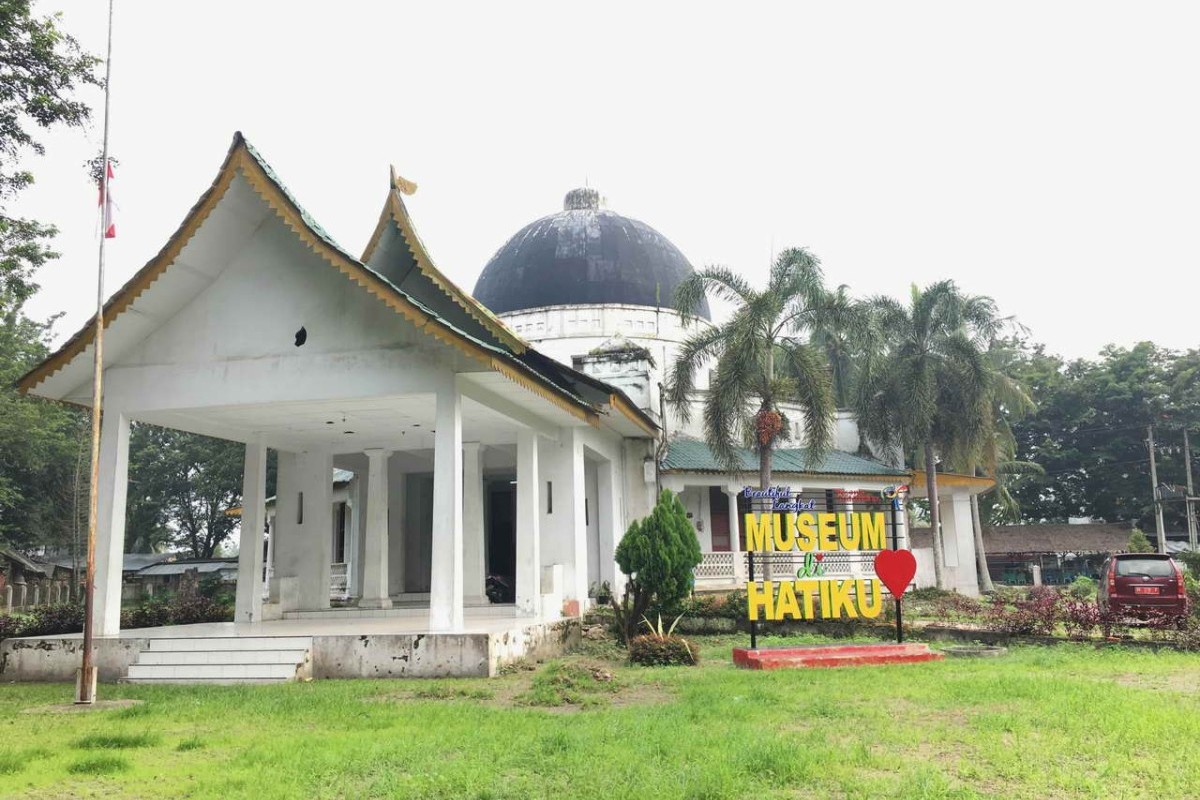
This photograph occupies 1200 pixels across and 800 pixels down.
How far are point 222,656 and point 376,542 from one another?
5.68m

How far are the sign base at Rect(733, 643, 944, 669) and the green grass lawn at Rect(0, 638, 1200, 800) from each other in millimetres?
895

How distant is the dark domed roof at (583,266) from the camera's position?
3036cm

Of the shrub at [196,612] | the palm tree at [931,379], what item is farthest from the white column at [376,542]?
the palm tree at [931,379]

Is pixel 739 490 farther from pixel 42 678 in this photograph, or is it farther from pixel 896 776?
pixel 896 776

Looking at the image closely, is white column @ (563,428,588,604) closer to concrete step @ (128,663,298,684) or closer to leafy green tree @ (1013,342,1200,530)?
concrete step @ (128,663,298,684)

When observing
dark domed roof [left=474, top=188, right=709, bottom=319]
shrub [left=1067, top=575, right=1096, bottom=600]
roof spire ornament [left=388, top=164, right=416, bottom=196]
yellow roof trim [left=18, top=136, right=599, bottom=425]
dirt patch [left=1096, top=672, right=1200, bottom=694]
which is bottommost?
shrub [left=1067, top=575, right=1096, bottom=600]

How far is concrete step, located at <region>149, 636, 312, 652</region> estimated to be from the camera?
39.8ft

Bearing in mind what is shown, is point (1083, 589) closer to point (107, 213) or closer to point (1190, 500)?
point (1190, 500)

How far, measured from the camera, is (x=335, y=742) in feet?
24.0

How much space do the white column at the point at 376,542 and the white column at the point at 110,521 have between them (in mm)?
4913

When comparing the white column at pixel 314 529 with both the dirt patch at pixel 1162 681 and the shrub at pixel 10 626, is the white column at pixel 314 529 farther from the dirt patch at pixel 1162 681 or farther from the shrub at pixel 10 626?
the dirt patch at pixel 1162 681

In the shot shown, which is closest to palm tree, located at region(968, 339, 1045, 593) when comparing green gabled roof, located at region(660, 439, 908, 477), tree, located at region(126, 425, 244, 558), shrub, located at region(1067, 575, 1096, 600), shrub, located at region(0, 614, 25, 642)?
shrub, located at region(1067, 575, 1096, 600)

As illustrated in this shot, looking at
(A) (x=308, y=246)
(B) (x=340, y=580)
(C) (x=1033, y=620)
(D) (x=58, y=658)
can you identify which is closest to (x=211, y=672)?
(D) (x=58, y=658)

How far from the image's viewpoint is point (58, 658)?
12.6 metres
